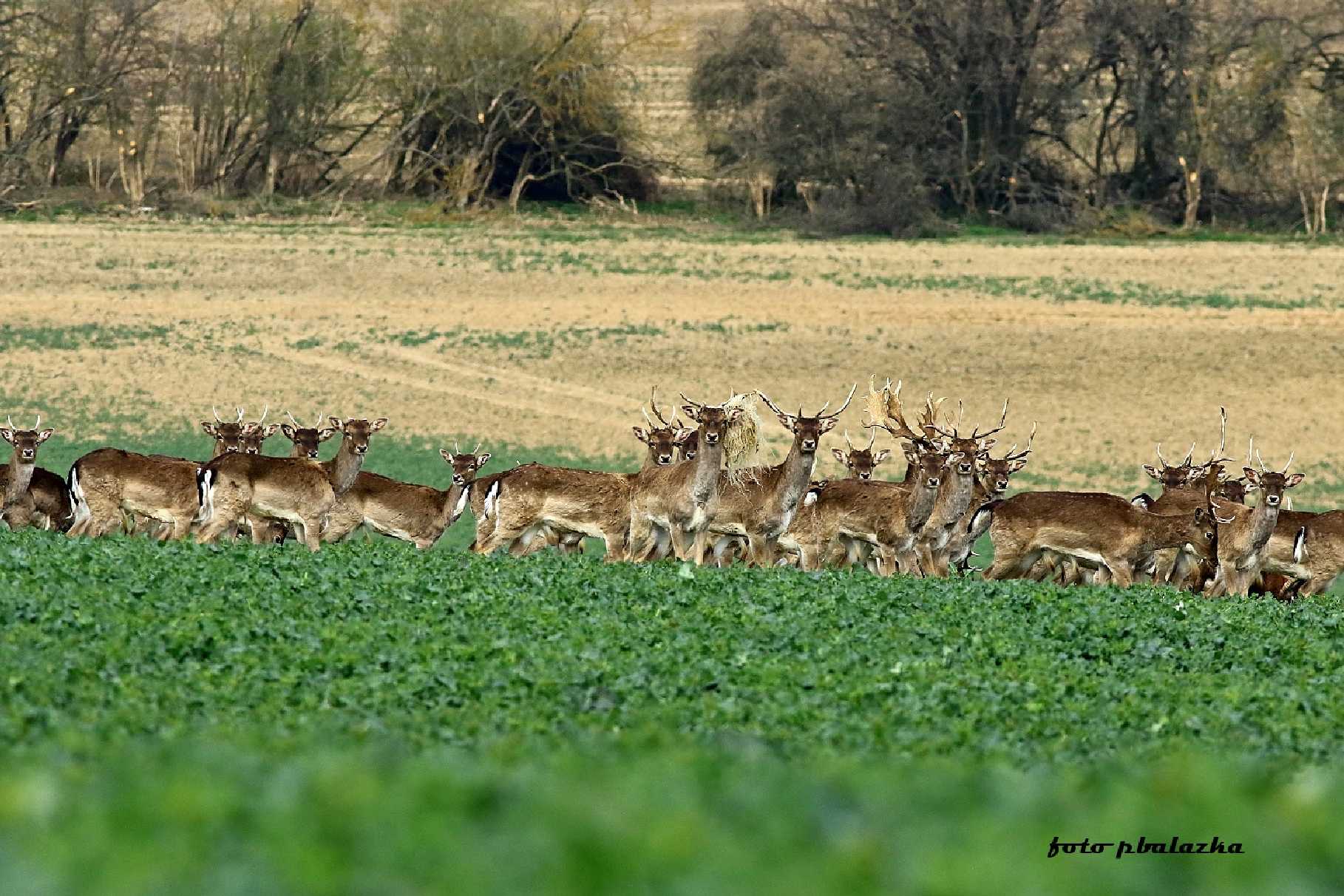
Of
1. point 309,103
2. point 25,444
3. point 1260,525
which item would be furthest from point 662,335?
point 309,103

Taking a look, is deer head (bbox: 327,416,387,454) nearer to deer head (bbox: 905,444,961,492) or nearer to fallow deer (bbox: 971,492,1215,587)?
deer head (bbox: 905,444,961,492)

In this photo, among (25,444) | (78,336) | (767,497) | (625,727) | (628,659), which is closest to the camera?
(625,727)

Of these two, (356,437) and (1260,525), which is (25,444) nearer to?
(356,437)

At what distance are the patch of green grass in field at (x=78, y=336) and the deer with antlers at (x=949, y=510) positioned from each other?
18.0 meters

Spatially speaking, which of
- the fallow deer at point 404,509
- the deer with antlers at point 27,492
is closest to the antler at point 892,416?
the fallow deer at point 404,509

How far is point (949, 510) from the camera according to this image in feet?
59.1

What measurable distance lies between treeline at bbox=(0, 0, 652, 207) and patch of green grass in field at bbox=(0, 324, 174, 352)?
58.5 ft

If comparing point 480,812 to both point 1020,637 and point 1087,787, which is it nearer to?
point 1087,787

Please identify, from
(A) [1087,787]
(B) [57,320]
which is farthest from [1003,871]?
(B) [57,320]

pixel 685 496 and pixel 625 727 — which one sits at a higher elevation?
pixel 625 727

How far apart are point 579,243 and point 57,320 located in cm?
1263

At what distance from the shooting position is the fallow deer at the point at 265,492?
17875 millimetres

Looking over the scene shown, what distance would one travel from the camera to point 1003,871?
4.82 meters

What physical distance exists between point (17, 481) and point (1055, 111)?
36703 millimetres
